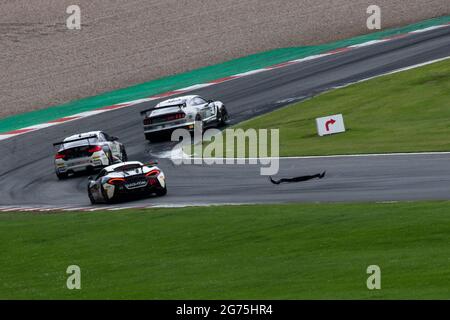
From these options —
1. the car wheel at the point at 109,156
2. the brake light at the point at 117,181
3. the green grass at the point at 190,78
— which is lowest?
the brake light at the point at 117,181

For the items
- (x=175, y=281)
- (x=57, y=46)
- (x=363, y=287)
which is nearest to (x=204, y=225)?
(x=175, y=281)

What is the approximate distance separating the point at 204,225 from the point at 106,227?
→ 90.9 inches

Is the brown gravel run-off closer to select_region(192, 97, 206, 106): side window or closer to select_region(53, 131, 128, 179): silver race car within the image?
select_region(192, 97, 206, 106): side window

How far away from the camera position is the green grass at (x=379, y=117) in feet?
95.1

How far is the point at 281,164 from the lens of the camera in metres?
28.0

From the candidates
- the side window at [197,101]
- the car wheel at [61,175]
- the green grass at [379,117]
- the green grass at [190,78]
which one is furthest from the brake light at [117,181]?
the green grass at [190,78]

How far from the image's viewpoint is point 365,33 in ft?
156

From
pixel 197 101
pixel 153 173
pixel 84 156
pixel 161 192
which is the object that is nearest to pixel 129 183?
pixel 153 173

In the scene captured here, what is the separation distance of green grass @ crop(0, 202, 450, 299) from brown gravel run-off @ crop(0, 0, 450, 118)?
872 inches

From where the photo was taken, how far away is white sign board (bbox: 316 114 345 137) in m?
32.0

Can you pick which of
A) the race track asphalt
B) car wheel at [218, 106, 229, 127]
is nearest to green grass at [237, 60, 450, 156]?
car wheel at [218, 106, 229, 127]

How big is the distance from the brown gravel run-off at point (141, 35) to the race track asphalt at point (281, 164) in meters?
4.10

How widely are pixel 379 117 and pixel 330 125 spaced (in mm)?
2445

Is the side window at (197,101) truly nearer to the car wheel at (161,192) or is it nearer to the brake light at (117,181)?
the car wheel at (161,192)
